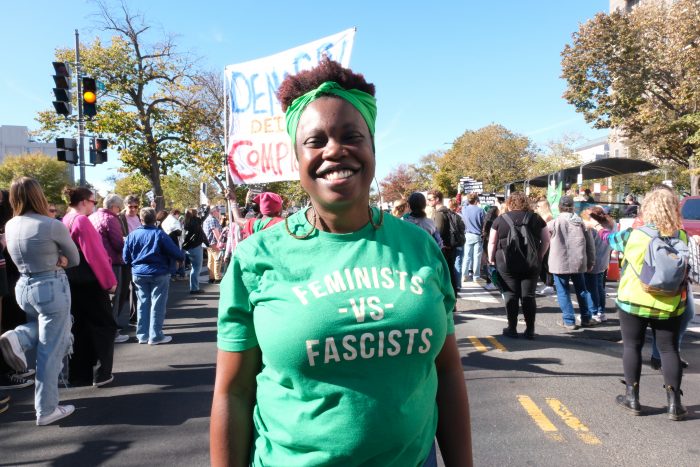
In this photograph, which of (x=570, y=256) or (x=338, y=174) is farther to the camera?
(x=570, y=256)

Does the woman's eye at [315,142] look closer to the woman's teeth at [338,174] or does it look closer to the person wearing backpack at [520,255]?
the woman's teeth at [338,174]

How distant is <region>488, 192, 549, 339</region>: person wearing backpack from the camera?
638 centimetres

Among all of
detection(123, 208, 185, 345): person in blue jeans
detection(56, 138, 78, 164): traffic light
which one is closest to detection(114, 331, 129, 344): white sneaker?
detection(123, 208, 185, 345): person in blue jeans

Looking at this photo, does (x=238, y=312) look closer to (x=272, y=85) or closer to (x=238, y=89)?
(x=272, y=85)

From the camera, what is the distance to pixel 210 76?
28.3m

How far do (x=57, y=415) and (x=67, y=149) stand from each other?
9.28 metres

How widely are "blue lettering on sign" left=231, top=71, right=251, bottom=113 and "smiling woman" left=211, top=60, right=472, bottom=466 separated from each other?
2.82 m

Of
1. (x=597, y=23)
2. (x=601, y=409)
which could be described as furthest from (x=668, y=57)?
(x=601, y=409)

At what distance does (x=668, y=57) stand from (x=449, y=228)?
1686 centimetres

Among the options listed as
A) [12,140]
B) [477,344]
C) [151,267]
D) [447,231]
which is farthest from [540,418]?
[12,140]

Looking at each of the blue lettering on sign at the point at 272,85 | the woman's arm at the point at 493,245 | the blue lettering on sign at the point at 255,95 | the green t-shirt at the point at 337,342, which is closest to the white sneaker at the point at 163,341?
the blue lettering on sign at the point at 255,95

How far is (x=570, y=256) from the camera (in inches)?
272

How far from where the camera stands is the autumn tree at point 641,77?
1936cm

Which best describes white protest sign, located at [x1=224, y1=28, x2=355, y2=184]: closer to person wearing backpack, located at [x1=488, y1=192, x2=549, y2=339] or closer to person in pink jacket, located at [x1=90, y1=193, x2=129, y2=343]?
person in pink jacket, located at [x1=90, y1=193, x2=129, y2=343]
